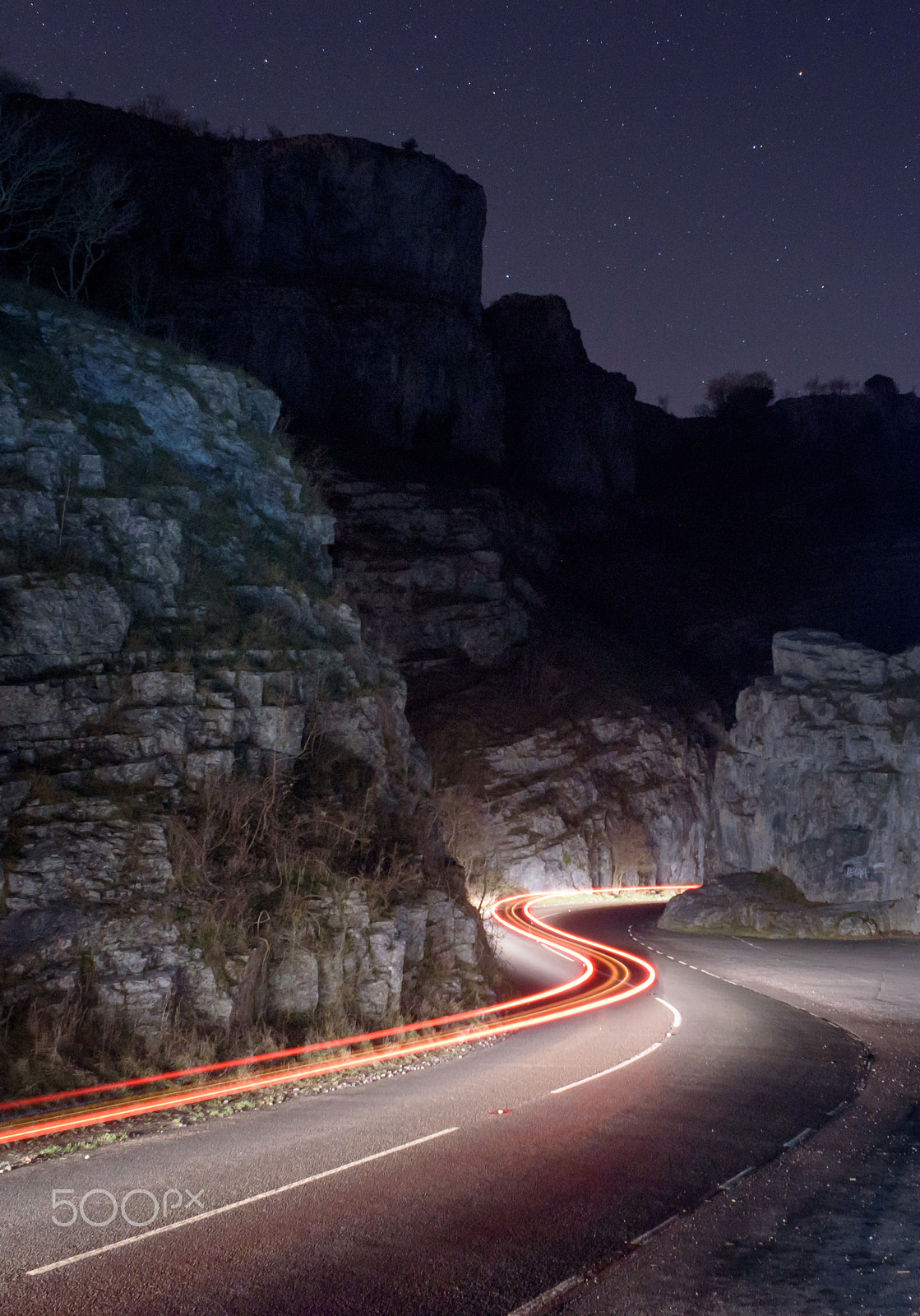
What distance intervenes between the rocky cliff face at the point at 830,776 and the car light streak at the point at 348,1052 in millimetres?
10207

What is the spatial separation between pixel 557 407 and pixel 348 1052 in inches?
2845

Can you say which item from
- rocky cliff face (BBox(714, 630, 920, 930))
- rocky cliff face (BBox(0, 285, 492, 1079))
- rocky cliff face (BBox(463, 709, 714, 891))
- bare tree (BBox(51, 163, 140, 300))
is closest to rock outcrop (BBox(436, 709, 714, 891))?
rocky cliff face (BBox(463, 709, 714, 891))

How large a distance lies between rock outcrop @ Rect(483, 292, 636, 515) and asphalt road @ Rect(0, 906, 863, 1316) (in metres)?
67.3

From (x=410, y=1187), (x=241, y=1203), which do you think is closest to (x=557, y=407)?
(x=410, y=1187)

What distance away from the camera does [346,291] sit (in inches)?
2729

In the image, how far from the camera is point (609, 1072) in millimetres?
12250

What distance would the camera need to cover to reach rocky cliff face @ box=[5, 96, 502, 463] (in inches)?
2544

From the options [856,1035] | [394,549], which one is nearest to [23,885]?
[856,1035]

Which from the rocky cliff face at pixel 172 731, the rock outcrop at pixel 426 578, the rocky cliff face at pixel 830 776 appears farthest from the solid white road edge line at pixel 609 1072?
the rock outcrop at pixel 426 578

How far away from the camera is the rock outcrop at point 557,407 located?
78000mm

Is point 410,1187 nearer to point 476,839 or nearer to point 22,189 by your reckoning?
point 22,189

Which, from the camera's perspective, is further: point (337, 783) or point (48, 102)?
point (48, 102)

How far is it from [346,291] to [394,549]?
24.8 m

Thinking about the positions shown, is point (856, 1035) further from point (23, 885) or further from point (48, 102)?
point (48, 102)
